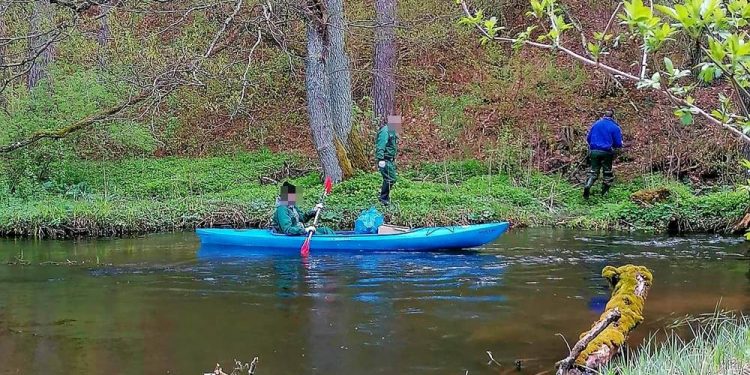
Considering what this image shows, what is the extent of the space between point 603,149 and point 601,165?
0.30 metres

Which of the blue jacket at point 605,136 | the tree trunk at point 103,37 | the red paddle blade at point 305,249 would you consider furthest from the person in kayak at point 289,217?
the tree trunk at point 103,37

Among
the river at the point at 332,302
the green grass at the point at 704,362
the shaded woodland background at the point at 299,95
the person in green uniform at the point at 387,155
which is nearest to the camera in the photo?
the green grass at the point at 704,362

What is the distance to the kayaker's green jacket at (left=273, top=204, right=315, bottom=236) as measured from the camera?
1012cm

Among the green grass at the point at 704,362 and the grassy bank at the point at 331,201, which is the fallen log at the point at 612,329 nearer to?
the green grass at the point at 704,362

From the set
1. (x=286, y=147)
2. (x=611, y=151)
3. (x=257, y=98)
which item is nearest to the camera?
(x=611, y=151)

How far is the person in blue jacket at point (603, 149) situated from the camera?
13.2 meters

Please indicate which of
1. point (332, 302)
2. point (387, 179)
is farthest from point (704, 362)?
point (387, 179)

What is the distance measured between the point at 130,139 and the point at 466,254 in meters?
7.35


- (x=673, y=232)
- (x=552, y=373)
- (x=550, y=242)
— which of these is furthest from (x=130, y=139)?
(x=552, y=373)

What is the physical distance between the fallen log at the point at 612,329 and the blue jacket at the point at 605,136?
7.23 meters

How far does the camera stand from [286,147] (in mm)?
16984

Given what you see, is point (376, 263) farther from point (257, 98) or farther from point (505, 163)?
point (257, 98)

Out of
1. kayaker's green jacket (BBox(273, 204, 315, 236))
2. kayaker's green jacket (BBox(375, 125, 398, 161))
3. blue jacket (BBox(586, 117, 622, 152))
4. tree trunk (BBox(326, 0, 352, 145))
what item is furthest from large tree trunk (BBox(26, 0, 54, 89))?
blue jacket (BBox(586, 117, 622, 152))

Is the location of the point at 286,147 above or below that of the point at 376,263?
above
